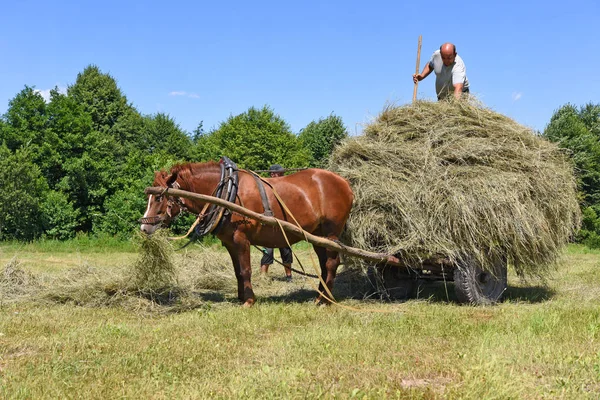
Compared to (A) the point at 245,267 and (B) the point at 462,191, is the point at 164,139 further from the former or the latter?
(B) the point at 462,191

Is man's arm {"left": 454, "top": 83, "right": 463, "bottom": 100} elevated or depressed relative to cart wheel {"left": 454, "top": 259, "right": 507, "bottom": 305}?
elevated

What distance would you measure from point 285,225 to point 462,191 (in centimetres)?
198

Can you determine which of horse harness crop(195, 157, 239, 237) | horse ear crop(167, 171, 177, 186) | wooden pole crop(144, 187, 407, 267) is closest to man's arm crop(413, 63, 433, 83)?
wooden pole crop(144, 187, 407, 267)

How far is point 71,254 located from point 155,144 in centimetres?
2206

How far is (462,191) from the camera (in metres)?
5.34

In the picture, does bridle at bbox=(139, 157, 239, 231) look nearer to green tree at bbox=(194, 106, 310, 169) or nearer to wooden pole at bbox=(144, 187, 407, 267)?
wooden pole at bbox=(144, 187, 407, 267)

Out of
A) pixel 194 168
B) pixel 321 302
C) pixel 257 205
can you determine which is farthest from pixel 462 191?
pixel 194 168

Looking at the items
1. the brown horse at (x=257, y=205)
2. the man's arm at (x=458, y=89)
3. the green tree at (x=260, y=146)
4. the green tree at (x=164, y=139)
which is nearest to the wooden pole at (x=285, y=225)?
the brown horse at (x=257, y=205)

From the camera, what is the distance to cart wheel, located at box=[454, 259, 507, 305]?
18.2 feet

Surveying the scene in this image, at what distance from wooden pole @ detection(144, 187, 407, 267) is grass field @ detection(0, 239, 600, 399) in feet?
1.97

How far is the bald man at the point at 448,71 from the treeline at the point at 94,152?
6.69 ft

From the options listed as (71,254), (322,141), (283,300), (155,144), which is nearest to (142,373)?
(283,300)

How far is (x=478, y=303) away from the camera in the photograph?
5734mm

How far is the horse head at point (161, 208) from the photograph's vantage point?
536 cm
